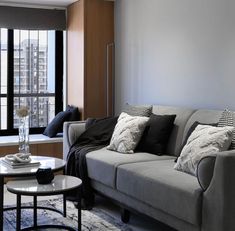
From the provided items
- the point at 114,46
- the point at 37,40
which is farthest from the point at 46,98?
the point at 114,46

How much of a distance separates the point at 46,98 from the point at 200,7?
2.67 m

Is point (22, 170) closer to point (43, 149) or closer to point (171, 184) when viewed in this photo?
point (171, 184)

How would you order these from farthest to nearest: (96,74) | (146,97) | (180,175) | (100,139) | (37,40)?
(37,40)
(96,74)
(146,97)
(100,139)
(180,175)

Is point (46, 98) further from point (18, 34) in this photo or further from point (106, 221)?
point (106, 221)

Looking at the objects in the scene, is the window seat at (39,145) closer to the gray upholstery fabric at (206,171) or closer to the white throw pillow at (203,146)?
the white throw pillow at (203,146)

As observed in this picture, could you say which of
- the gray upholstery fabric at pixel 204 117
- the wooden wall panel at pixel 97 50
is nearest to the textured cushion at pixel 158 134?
the gray upholstery fabric at pixel 204 117

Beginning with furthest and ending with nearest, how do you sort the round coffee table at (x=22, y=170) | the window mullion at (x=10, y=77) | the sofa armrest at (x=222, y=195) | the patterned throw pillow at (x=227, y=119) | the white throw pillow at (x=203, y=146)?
the window mullion at (x=10, y=77)
the patterned throw pillow at (x=227, y=119)
the round coffee table at (x=22, y=170)
the white throw pillow at (x=203, y=146)
the sofa armrest at (x=222, y=195)

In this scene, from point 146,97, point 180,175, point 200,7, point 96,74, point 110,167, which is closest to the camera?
point 180,175

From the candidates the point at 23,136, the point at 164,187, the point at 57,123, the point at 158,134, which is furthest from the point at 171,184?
the point at 57,123

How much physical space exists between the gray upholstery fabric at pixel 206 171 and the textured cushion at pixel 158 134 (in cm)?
125

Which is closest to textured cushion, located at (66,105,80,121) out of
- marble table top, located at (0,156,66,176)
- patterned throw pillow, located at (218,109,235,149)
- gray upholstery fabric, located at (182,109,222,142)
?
marble table top, located at (0,156,66,176)

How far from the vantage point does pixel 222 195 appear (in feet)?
8.79

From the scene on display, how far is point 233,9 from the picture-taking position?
3.85 m

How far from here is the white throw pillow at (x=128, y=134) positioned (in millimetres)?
4160
